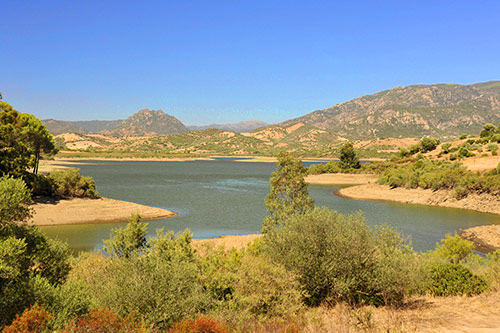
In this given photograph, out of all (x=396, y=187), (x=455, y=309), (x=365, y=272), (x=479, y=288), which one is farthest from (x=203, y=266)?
(x=396, y=187)

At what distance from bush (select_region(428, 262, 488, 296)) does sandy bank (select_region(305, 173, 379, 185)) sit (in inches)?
3208

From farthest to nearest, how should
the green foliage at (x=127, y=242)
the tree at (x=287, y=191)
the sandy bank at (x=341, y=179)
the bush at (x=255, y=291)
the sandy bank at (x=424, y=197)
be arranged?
the sandy bank at (x=341, y=179) < the sandy bank at (x=424, y=197) < the tree at (x=287, y=191) < the green foliage at (x=127, y=242) < the bush at (x=255, y=291)

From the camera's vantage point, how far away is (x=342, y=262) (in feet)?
53.5

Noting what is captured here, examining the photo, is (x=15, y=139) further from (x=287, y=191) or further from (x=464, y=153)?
(x=464, y=153)

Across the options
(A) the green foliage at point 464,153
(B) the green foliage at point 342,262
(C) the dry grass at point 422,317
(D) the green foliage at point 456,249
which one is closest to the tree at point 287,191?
(D) the green foliage at point 456,249

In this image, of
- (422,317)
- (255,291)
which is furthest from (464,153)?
(255,291)

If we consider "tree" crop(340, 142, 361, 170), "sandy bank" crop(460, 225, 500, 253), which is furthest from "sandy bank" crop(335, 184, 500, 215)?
"tree" crop(340, 142, 361, 170)

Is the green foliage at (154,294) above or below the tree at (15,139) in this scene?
below

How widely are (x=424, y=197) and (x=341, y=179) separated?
39.2 m

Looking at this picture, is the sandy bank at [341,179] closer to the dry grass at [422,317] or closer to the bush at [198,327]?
the dry grass at [422,317]

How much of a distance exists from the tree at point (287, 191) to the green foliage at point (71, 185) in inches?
1314

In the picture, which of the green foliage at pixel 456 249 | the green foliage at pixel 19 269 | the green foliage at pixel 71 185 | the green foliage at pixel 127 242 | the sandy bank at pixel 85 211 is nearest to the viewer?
the green foliage at pixel 19 269

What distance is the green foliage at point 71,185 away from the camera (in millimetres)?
51500

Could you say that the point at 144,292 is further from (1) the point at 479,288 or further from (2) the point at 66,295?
(1) the point at 479,288
